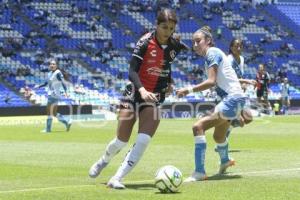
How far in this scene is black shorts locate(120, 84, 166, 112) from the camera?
10203mm

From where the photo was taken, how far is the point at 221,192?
9.33 meters

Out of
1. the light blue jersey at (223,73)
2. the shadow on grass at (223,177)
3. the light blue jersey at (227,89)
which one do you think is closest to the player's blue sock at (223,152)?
the shadow on grass at (223,177)

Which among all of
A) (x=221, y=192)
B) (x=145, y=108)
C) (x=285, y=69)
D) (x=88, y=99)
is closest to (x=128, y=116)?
(x=145, y=108)

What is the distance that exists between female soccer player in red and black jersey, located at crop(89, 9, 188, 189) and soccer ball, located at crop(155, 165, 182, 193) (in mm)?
589

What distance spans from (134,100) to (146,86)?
0.26 meters

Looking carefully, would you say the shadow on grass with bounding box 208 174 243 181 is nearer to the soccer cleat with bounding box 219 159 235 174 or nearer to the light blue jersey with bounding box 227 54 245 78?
the soccer cleat with bounding box 219 159 235 174

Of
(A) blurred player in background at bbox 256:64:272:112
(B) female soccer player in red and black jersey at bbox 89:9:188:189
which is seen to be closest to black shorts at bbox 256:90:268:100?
(A) blurred player in background at bbox 256:64:272:112

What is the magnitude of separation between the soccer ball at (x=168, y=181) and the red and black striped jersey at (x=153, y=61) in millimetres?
1333

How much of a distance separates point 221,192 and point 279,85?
141 ft

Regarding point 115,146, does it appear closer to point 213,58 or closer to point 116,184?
point 116,184

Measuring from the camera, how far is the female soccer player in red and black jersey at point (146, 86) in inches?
392

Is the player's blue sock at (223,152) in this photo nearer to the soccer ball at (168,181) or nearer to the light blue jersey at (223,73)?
the light blue jersey at (223,73)

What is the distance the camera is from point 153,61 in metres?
10.2

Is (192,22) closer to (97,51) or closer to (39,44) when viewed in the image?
(97,51)
